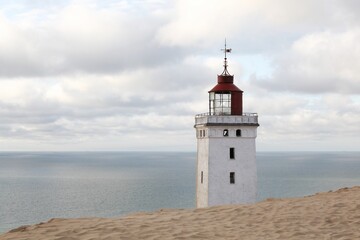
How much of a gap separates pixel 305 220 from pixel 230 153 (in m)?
15.8

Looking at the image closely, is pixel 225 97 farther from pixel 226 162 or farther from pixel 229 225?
pixel 229 225

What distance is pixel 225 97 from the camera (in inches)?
1308

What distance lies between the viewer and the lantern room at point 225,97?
3275 centimetres

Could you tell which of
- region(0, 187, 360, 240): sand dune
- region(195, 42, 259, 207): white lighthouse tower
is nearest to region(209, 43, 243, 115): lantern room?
region(195, 42, 259, 207): white lighthouse tower

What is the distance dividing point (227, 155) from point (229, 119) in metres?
2.55

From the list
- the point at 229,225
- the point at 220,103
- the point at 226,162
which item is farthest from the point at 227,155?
the point at 229,225

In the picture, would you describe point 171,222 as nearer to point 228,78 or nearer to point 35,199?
point 228,78

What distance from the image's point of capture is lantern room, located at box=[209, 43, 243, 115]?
107 feet

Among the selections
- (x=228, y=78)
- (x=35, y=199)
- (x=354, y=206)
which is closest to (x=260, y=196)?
(x=35, y=199)

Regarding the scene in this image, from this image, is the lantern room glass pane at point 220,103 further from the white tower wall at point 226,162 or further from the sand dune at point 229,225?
the sand dune at point 229,225

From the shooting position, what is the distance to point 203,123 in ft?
106

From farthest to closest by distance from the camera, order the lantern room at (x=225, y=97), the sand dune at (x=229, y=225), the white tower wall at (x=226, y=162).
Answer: the lantern room at (x=225, y=97) < the white tower wall at (x=226, y=162) < the sand dune at (x=229, y=225)

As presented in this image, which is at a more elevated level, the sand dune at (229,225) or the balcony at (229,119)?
the balcony at (229,119)

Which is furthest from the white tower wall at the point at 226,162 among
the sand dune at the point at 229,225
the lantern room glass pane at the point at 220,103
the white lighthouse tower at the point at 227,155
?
the sand dune at the point at 229,225
